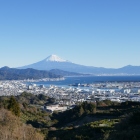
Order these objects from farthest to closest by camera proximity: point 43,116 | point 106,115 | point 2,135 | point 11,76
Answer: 1. point 11,76
2. point 43,116
3. point 106,115
4. point 2,135

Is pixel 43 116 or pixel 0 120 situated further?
pixel 43 116

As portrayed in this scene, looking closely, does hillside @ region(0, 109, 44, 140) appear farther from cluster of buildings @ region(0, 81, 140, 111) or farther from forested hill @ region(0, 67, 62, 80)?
forested hill @ region(0, 67, 62, 80)

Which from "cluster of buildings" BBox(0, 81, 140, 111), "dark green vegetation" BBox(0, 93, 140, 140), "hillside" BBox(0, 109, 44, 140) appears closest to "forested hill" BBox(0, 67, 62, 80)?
"cluster of buildings" BBox(0, 81, 140, 111)

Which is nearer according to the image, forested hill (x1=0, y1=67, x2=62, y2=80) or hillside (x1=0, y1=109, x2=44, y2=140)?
hillside (x1=0, y1=109, x2=44, y2=140)

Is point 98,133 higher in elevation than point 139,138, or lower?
lower

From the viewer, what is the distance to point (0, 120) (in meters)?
13.5

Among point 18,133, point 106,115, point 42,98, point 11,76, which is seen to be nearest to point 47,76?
point 11,76

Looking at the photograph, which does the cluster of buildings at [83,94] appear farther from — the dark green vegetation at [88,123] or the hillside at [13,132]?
the hillside at [13,132]

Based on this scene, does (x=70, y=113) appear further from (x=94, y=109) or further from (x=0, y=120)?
A: (x=0, y=120)

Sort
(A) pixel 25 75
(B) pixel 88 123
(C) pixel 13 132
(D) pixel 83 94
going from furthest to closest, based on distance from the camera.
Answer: (A) pixel 25 75 < (D) pixel 83 94 < (B) pixel 88 123 < (C) pixel 13 132

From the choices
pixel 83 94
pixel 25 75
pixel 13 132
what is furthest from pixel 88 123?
pixel 25 75

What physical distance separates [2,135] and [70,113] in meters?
19.0

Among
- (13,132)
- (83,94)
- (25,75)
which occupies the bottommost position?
(83,94)

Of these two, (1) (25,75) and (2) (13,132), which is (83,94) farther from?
(1) (25,75)
